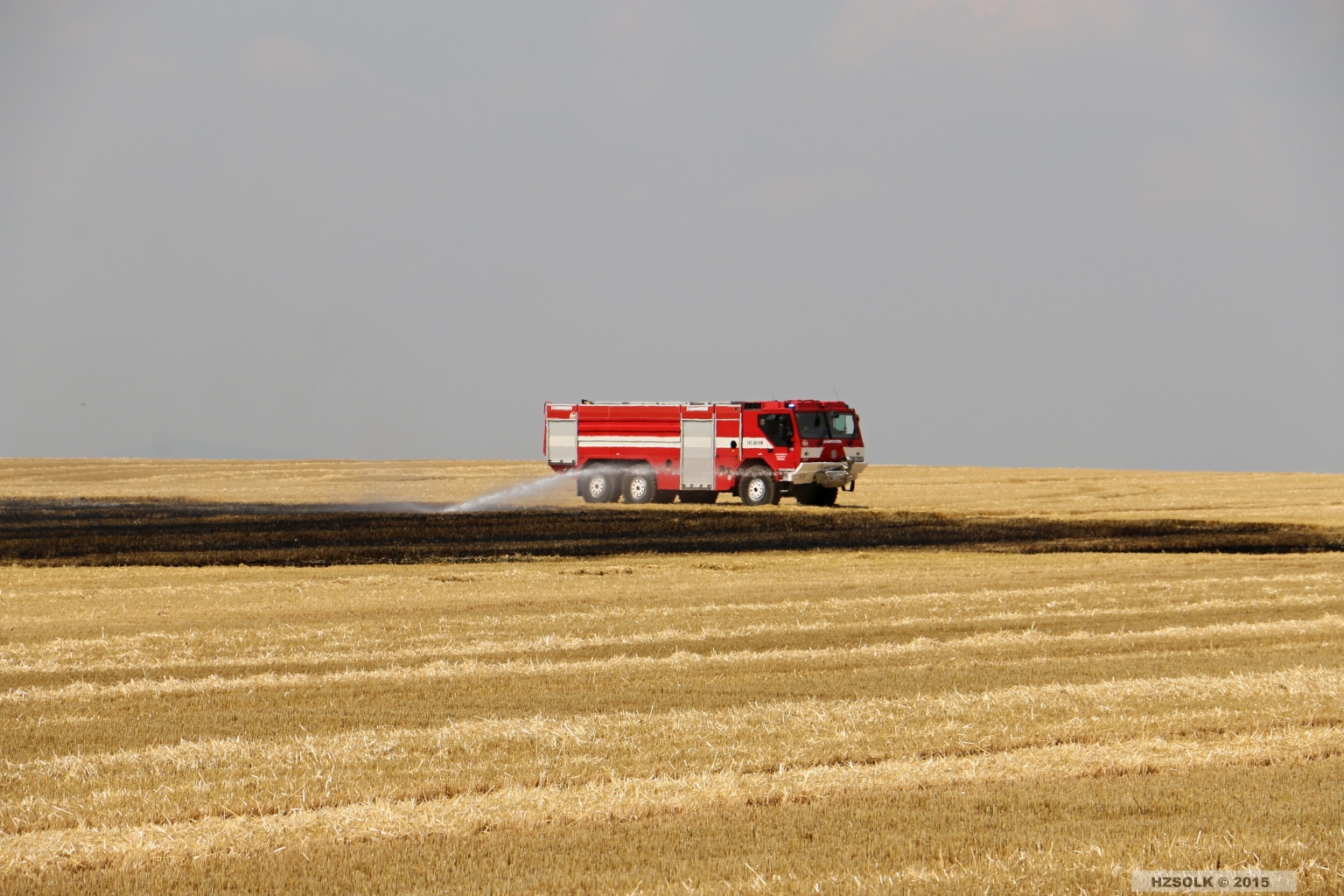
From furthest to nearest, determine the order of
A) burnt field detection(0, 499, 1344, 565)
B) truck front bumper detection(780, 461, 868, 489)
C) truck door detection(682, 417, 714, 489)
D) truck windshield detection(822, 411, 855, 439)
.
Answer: truck door detection(682, 417, 714, 489)
truck windshield detection(822, 411, 855, 439)
truck front bumper detection(780, 461, 868, 489)
burnt field detection(0, 499, 1344, 565)

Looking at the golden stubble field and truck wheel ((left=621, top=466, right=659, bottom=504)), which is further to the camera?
truck wheel ((left=621, top=466, right=659, bottom=504))

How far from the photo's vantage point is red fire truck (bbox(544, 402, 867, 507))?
43.1m

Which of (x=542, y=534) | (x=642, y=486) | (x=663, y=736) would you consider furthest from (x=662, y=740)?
(x=642, y=486)

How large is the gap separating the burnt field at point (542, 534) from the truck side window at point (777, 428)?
2361 mm

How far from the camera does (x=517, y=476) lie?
66.4 m

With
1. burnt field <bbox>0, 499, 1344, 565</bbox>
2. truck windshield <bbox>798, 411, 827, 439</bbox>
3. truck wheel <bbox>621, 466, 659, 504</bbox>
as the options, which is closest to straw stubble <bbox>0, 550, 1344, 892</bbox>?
burnt field <bbox>0, 499, 1344, 565</bbox>

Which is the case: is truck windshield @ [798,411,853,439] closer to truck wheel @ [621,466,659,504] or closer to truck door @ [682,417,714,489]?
truck door @ [682,417,714,489]

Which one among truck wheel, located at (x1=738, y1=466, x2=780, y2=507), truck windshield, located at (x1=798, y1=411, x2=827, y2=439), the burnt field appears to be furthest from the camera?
truck wheel, located at (x1=738, y1=466, x2=780, y2=507)

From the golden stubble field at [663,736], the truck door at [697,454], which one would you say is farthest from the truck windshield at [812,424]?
the golden stubble field at [663,736]

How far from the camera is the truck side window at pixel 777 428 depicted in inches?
1689

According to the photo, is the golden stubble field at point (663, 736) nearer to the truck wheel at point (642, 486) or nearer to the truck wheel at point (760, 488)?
the truck wheel at point (760, 488)

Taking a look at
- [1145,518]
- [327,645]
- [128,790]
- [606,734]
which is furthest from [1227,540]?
[128,790]

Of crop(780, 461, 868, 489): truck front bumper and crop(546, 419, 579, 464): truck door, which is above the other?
crop(546, 419, 579, 464): truck door

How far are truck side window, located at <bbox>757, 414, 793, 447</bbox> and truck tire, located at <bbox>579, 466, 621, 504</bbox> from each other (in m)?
5.02
